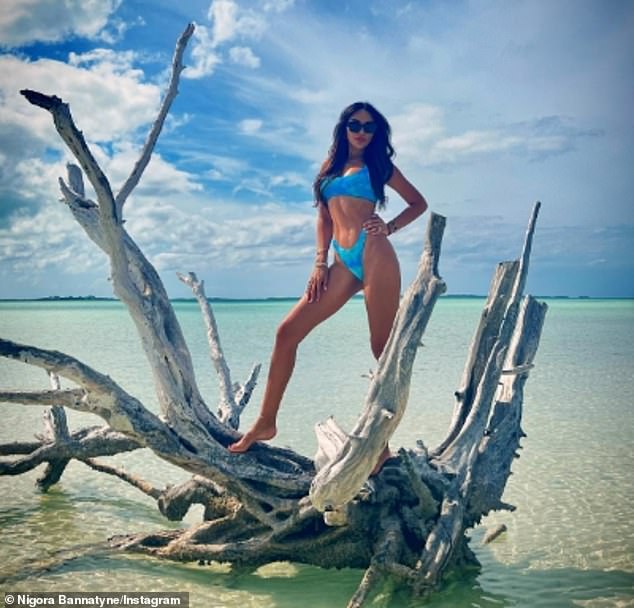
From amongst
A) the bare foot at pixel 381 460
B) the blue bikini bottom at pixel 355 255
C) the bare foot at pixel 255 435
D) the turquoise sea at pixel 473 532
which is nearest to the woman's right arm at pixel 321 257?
the blue bikini bottom at pixel 355 255

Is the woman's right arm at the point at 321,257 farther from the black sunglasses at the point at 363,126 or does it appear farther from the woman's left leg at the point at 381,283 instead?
the black sunglasses at the point at 363,126

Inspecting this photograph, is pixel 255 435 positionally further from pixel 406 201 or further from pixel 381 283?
pixel 406 201

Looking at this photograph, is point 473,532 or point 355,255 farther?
point 473,532

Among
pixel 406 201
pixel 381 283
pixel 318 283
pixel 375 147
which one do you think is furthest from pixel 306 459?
pixel 375 147

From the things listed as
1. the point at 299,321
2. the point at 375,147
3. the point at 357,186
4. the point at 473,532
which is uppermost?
the point at 375,147

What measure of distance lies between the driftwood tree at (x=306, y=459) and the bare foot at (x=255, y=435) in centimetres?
8

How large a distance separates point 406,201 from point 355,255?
57 cm

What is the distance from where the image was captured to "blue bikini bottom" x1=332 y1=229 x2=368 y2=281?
4676 millimetres

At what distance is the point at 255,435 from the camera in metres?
4.99

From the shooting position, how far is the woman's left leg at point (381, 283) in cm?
461

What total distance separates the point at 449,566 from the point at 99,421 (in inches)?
311

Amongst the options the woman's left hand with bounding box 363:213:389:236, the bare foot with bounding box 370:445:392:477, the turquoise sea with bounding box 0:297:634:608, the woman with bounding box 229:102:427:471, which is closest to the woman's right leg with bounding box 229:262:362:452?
the woman with bounding box 229:102:427:471

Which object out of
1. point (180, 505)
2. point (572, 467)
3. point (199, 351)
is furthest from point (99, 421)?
point (199, 351)

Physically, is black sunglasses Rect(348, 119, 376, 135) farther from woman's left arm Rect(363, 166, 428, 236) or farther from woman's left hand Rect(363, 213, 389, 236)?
woman's left hand Rect(363, 213, 389, 236)
